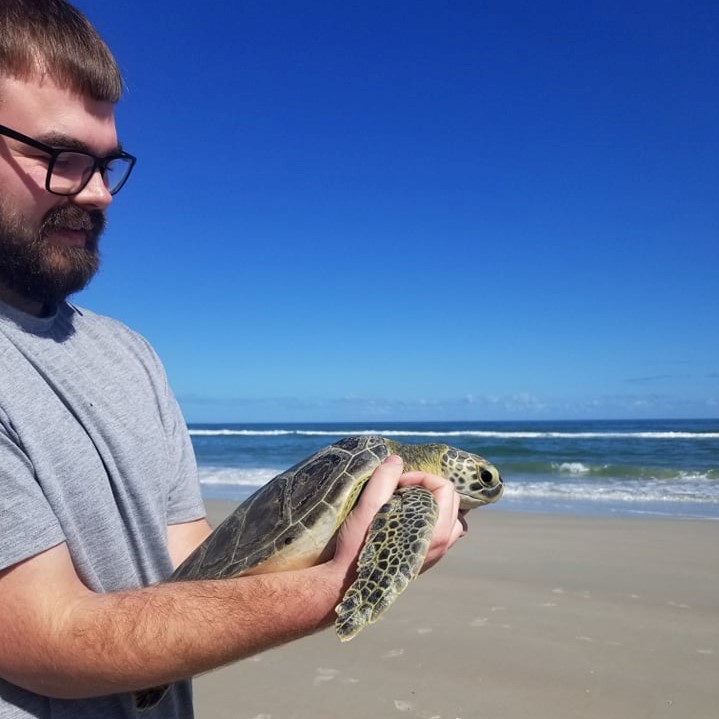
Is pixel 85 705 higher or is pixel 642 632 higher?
pixel 85 705

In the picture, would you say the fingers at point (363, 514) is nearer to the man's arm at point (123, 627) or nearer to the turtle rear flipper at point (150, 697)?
the man's arm at point (123, 627)

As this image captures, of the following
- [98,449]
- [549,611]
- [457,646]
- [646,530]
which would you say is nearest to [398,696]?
[457,646]

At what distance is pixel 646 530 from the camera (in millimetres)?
9016

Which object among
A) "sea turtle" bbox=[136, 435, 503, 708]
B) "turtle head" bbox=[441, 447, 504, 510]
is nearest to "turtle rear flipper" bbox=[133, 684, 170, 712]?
"sea turtle" bbox=[136, 435, 503, 708]

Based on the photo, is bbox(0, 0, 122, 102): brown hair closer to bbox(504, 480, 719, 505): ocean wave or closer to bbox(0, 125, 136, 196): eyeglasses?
bbox(0, 125, 136, 196): eyeglasses

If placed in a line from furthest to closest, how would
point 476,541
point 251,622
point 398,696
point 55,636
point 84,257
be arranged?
1. point 476,541
2. point 398,696
3. point 84,257
4. point 251,622
5. point 55,636

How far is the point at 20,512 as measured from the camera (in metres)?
1.36

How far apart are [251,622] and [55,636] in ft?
1.40

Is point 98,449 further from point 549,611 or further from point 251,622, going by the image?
point 549,611

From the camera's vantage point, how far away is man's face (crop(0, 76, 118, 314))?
1.53m

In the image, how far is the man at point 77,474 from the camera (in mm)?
1354

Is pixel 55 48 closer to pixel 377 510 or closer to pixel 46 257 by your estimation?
pixel 46 257

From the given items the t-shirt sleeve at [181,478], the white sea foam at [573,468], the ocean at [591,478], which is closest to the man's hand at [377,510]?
the t-shirt sleeve at [181,478]

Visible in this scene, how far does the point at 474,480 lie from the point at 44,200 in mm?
2390
